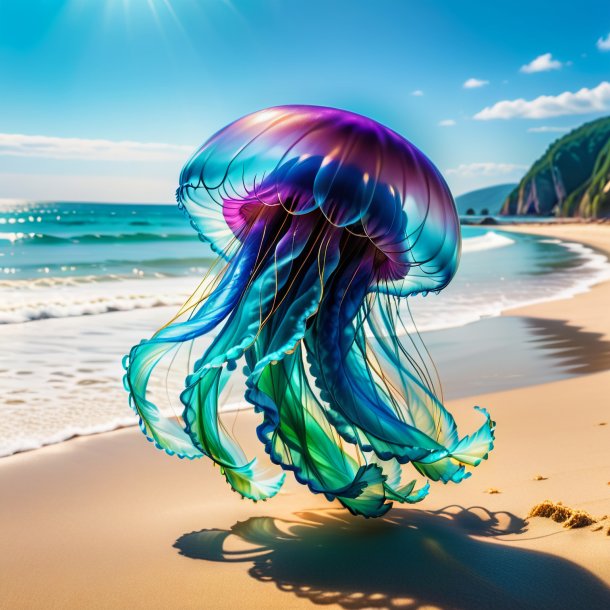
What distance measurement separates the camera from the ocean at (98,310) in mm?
4809

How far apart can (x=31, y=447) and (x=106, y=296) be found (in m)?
10.0

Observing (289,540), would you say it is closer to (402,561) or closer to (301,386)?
(402,561)

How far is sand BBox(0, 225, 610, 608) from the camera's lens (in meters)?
2.21

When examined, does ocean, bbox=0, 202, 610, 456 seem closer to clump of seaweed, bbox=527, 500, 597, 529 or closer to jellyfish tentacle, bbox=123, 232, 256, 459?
jellyfish tentacle, bbox=123, 232, 256, 459

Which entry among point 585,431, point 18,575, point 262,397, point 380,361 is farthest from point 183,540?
point 585,431

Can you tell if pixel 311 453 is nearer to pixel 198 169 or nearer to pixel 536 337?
pixel 198 169

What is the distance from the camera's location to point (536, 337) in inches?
288

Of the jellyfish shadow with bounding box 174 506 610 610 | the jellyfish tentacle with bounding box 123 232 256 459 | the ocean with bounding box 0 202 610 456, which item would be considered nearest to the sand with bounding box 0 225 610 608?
the jellyfish shadow with bounding box 174 506 610 610

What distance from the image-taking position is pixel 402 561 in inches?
94.2

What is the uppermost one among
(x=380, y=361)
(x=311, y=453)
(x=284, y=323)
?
(x=284, y=323)

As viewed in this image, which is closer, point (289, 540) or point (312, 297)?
point (312, 297)

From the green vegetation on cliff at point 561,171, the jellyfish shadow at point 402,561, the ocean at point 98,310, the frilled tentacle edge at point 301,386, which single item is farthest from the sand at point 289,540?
the green vegetation on cliff at point 561,171

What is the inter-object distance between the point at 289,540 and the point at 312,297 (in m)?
0.86

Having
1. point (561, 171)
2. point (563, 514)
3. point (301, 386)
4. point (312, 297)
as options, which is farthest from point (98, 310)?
point (561, 171)
